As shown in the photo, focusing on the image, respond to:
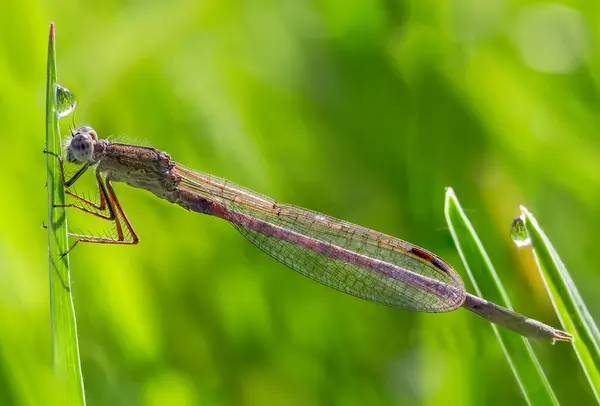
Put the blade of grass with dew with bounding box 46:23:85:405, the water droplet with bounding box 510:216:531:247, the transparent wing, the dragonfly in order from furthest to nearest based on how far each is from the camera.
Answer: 1. the transparent wing
2. the dragonfly
3. the water droplet with bounding box 510:216:531:247
4. the blade of grass with dew with bounding box 46:23:85:405

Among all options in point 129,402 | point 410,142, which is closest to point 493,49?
point 410,142

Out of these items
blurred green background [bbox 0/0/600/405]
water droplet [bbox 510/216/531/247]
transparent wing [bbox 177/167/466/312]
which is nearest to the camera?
water droplet [bbox 510/216/531/247]

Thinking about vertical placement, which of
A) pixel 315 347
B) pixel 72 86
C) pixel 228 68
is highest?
pixel 228 68

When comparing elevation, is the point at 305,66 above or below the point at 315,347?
above

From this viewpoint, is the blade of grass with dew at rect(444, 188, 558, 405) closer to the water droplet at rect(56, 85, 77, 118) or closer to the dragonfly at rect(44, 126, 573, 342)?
the dragonfly at rect(44, 126, 573, 342)

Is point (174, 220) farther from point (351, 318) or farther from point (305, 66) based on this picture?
point (305, 66)

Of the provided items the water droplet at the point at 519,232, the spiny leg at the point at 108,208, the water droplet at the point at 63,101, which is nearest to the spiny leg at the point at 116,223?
the spiny leg at the point at 108,208

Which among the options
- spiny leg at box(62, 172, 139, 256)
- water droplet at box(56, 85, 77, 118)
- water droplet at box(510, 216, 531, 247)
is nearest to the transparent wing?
spiny leg at box(62, 172, 139, 256)

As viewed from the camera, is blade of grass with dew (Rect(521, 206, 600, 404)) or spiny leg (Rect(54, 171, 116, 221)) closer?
blade of grass with dew (Rect(521, 206, 600, 404))
